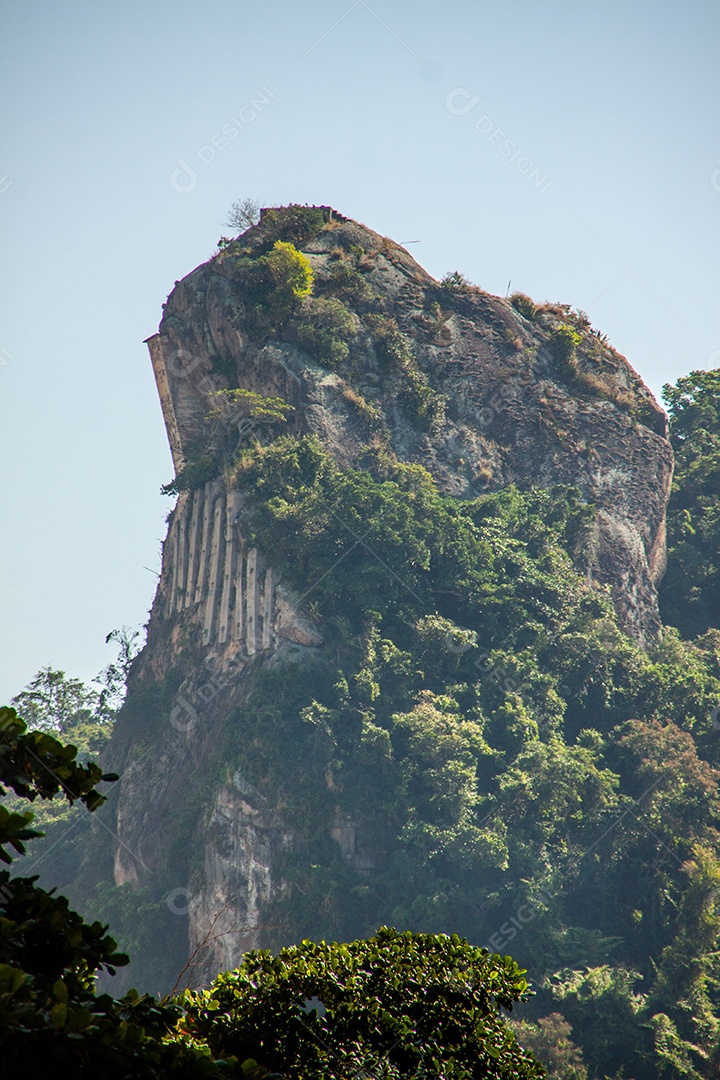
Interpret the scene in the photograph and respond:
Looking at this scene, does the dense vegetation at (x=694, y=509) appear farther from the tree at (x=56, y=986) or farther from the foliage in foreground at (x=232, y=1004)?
the tree at (x=56, y=986)

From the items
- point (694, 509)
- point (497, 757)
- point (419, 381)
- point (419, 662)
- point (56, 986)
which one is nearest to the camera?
point (56, 986)

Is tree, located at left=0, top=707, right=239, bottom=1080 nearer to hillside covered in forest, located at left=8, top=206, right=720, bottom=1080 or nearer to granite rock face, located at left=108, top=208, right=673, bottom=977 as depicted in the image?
hillside covered in forest, located at left=8, top=206, right=720, bottom=1080

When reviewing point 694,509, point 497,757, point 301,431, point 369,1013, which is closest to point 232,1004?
point 369,1013

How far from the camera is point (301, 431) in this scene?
3419 centimetres

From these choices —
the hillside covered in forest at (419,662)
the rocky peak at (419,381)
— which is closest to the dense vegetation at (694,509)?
the hillside covered in forest at (419,662)

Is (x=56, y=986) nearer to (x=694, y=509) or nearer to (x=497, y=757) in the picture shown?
(x=497, y=757)

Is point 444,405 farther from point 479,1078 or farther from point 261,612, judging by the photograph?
point 479,1078

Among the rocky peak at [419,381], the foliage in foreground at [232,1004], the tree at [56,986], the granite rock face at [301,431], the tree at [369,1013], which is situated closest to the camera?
the tree at [56,986]

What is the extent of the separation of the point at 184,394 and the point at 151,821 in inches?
605

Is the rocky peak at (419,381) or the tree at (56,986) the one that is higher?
the rocky peak at (419,381)

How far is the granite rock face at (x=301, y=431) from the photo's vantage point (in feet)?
95.0

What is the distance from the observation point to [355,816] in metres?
29.1

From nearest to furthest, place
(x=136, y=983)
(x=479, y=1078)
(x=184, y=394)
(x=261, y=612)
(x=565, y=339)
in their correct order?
(x=479, y=1078) < (x=136, y=983) < (x=261, y=612) < (x=184, y=394) < (x=565, y=339)

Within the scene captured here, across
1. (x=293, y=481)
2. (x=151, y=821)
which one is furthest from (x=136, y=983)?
(x=293, y=481)
